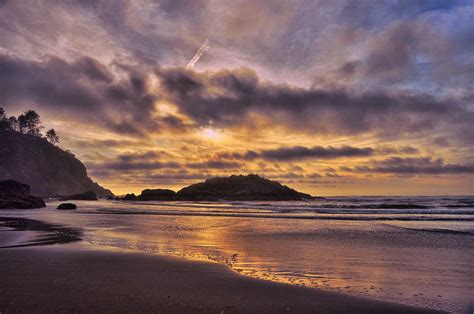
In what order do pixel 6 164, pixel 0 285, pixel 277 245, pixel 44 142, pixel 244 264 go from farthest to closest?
pixel 44 142 < pixel 6 164 < pixel 277 245 < pixel 244 264 < pixel 0 285

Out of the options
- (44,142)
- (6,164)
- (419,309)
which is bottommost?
(419,309)

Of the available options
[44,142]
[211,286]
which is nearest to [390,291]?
[211,286]

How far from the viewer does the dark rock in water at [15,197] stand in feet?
175

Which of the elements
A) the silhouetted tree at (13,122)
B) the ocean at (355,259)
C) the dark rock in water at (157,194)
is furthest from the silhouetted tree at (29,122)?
the ocean at (355,259)

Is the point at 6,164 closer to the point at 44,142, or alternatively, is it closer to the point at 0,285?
the point at 44,142

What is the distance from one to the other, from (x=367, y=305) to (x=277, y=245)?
8733 millimetres

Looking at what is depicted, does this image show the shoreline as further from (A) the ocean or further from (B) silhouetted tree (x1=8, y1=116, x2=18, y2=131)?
(B) silhouetted tree (x1=8, y1=116, x2=18, y2=131)

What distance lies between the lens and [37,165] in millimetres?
155375

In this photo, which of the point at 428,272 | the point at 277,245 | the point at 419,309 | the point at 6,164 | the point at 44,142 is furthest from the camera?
the point at 44,142

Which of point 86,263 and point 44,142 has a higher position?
point 44,142

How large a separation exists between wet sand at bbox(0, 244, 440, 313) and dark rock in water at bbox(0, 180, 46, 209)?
49.2m

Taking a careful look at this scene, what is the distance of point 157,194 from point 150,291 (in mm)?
130357

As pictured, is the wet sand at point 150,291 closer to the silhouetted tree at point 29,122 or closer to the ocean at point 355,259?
the ocean at point 355,259

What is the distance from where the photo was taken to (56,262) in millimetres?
10984
